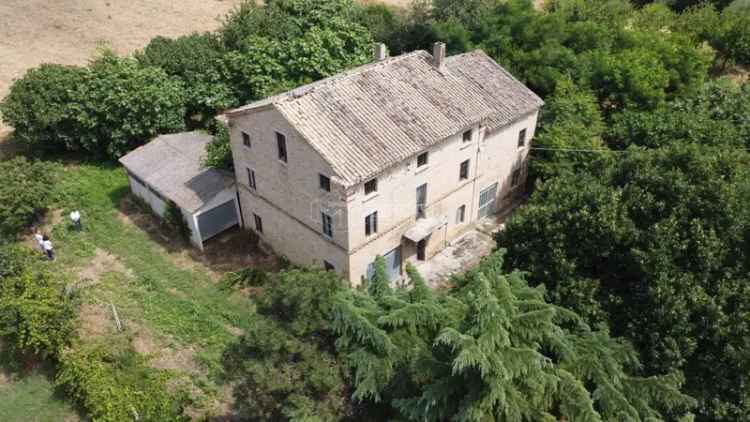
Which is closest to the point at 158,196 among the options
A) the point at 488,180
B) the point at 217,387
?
the point at 217,387

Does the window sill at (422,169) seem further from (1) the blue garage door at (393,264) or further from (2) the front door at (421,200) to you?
(1) the blue garage door at (393,264)

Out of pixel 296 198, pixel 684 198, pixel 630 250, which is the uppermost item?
pixel 684 198

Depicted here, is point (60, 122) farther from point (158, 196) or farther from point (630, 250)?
point (630, 250)

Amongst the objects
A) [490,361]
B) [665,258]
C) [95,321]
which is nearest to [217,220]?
[95,321]

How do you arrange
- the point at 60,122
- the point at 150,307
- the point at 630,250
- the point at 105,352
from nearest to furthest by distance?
the point at 630,250 → the point at 105,352 → the point at 150,307 → the point at 60,122

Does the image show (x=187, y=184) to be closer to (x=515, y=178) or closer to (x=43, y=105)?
(x=43, y=105)

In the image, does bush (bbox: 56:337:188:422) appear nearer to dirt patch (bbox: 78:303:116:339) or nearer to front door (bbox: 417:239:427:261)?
dirt patch (bbox: 78:303:116:339)
